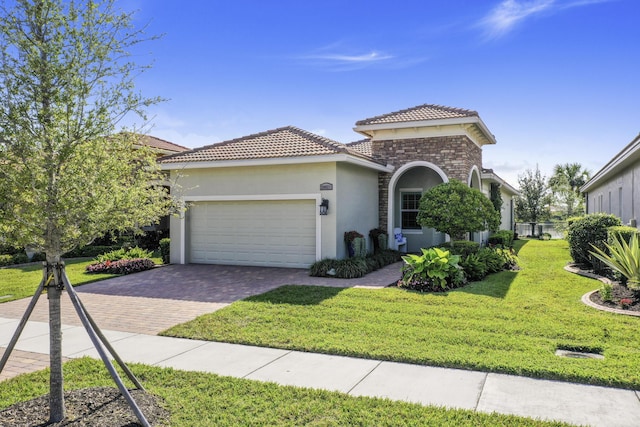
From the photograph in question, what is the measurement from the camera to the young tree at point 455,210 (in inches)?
527

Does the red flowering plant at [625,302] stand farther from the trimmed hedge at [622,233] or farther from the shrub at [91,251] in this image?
the shrub at [91,251]

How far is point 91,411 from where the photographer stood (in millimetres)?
4297

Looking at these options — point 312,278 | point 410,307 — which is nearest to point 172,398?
point 410,307

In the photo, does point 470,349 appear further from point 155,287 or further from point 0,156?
point 155,287

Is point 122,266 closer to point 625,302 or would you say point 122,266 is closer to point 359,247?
point 359,247

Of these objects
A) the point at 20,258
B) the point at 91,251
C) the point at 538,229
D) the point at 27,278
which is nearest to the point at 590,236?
the point at 27,278

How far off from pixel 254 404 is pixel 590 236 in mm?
12071

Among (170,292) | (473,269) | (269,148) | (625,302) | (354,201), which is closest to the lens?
(625,302)

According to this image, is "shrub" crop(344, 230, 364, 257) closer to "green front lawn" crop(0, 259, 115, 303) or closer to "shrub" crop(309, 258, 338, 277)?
"shrub" crop(309, 258, 338, 277)

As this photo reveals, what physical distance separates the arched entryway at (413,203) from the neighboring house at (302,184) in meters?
0.12

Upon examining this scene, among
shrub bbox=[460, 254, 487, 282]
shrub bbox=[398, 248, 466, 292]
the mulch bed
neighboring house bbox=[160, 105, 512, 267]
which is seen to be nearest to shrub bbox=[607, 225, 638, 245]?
shrub bbox=[460, 254, 487, 282]

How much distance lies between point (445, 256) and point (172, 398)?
26.6 feet

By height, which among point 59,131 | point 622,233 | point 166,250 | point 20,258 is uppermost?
point 59,131

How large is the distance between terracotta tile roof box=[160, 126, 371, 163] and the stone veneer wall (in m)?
2.43
